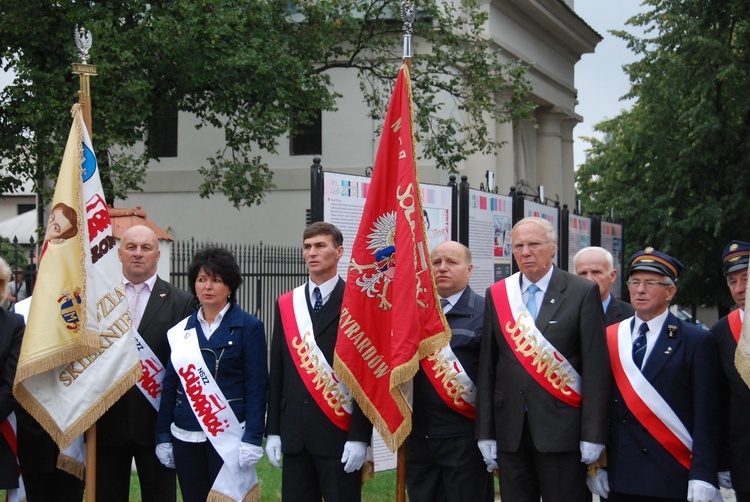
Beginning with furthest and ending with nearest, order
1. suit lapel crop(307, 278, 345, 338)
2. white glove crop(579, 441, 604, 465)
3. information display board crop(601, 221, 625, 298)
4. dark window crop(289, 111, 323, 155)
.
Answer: dark window crop(289, 111, 323, 155) < information display board crop(601, 221, 625, 298) < suit lapel crop(307, 278, 345, 338) < white glove crop(579, 441, 604, 465)

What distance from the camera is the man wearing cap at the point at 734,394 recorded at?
5113mm

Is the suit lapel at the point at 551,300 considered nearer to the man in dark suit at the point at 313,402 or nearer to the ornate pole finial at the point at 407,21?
the man in dark suit at the point at 313,402

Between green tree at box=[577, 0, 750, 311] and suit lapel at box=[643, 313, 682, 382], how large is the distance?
1615 centimetres

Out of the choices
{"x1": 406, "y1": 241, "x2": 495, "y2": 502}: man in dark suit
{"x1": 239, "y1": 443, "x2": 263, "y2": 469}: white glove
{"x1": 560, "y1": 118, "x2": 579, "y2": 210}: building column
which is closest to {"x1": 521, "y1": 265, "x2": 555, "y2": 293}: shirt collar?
{"x1": 406, "y1": 241, "x2": 495, "y2": 502}: man in dark suit

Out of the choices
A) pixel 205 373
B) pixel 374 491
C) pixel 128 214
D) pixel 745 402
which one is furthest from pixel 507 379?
pixel 128 214

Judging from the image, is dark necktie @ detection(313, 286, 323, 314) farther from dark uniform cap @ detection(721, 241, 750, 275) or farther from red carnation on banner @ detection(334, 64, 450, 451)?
dark uniform cap @ detection(721, 241, 750, 275)

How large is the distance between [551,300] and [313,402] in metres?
1.48

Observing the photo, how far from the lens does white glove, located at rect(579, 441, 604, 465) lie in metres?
5.36

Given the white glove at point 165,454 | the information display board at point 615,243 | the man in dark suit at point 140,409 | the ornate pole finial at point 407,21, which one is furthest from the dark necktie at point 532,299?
the information display board at point 615,243

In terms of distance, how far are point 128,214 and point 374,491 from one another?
3.42 meters

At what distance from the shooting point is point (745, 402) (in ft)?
16.8

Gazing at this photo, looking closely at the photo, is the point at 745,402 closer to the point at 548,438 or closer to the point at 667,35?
the point at 548,438

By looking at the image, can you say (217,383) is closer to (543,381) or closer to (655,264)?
(543,381)

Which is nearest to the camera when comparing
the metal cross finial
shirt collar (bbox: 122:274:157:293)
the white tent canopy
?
shirt collar (bbox: 122:274:157:293)
